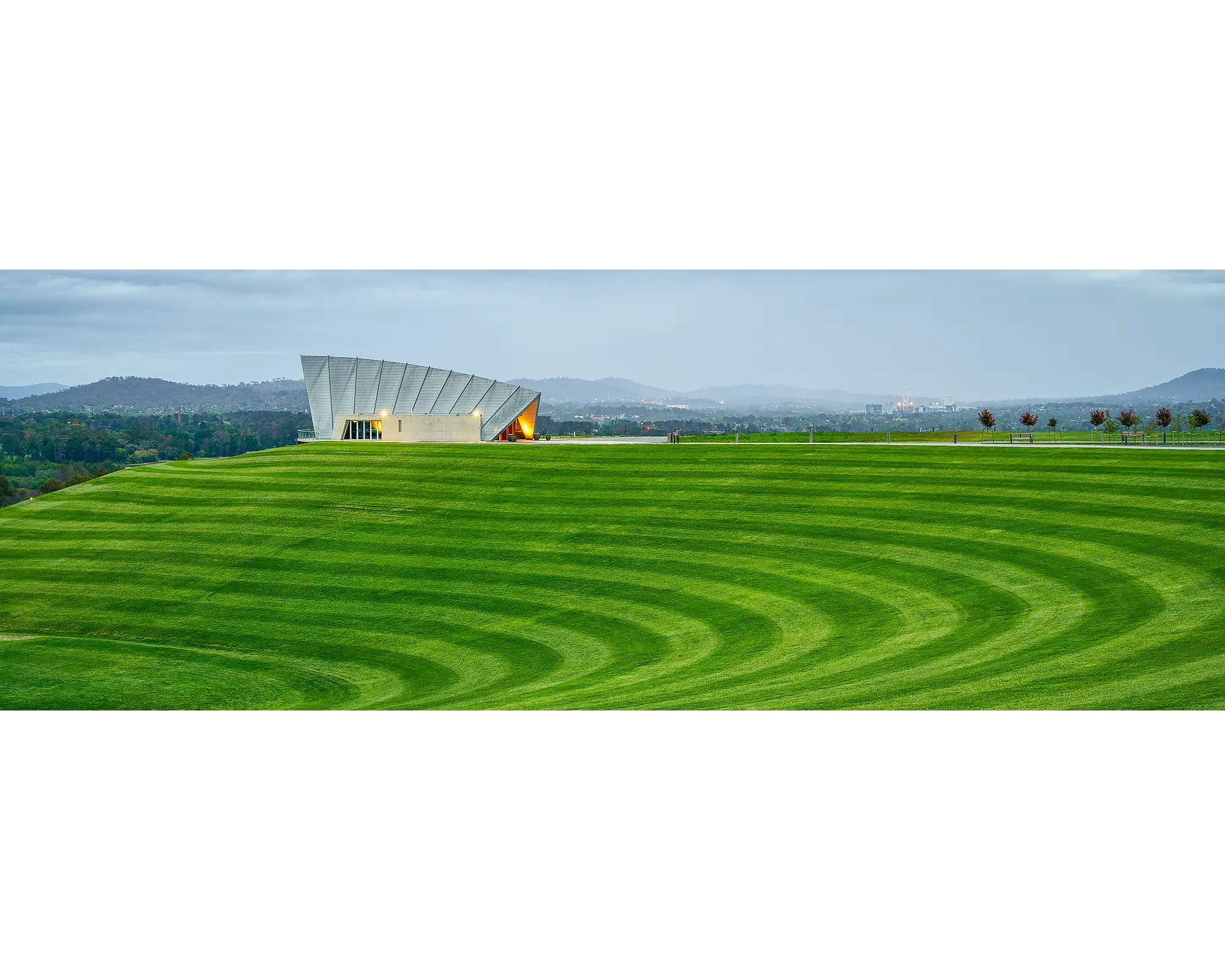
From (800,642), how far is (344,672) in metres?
9.20

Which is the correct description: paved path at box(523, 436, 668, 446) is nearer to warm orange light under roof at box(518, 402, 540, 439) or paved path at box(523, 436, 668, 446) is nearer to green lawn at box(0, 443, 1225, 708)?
green lawn at box(0, 443, 1225, 708)

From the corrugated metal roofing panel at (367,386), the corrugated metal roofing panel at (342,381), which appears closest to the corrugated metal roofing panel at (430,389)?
the corrugated metal roofing panel at (367,386)

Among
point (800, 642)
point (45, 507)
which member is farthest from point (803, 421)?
point (45, 507)

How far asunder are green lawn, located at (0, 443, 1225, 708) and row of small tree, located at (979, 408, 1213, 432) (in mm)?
12252

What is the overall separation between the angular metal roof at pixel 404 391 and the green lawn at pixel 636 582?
737 inches

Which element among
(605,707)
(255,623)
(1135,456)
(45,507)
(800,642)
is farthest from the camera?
(45,507)

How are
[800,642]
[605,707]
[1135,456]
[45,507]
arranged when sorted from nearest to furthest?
[605,707], [800,642], [1135,456], [45,507]

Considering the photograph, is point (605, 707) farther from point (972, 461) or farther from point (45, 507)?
point (45, 507)

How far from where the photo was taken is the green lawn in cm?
1397

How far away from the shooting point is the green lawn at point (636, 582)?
45.8 feet

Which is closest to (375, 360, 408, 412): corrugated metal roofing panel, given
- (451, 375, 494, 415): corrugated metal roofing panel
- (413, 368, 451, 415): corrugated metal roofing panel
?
(413, 368, 451, 415): corrugated metal roofing panel

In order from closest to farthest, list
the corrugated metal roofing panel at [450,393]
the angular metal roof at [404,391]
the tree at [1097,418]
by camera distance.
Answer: the tree at [1097,418] → the angular metal roof at [404,391] → the corrugated metal roofing panel at [450,393]

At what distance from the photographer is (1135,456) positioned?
97.7 feet

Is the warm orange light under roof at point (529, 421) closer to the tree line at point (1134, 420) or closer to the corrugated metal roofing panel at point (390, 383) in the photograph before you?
the corrugated metal roofing panel at point (390, 383)
